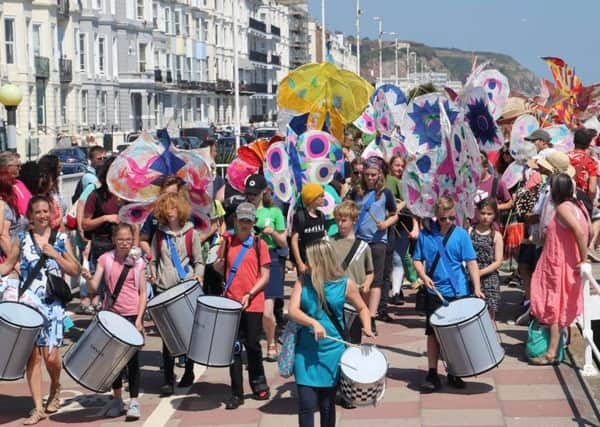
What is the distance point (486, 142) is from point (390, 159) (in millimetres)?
1941

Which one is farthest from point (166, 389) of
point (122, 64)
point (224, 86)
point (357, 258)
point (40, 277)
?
point (224, 86)

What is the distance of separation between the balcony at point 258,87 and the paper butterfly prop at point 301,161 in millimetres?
97514

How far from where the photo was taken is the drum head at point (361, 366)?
20.1 ft

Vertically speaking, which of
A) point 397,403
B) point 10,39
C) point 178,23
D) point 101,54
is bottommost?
point 397,403

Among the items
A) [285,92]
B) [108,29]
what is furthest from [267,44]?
[285,92]

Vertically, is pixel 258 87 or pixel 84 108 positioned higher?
pixel 258 87

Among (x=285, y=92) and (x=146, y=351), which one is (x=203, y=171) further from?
(x=285, y=92)

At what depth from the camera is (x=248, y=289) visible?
320 inches

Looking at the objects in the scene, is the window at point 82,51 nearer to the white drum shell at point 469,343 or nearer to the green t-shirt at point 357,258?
the green t-shirt at point 357,258

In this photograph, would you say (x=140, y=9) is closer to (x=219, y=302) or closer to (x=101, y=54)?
(x=101, y=54)

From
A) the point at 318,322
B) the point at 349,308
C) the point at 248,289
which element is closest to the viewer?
the point at 318,322

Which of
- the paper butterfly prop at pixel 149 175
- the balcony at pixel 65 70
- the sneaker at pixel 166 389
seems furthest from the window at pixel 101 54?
the sneaker at pixel 166 389

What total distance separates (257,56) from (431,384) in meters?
104

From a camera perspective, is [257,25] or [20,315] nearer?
[20,315]
